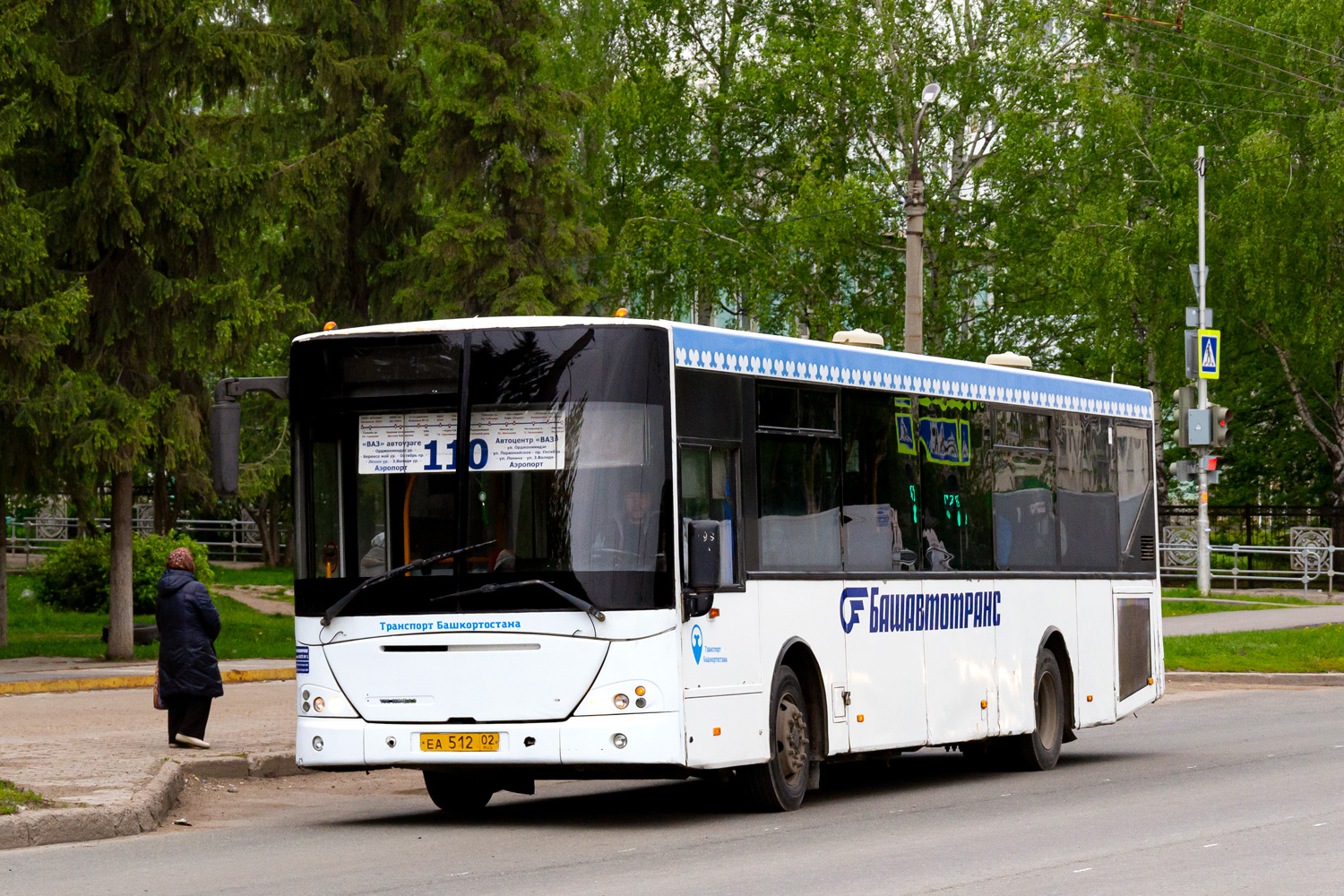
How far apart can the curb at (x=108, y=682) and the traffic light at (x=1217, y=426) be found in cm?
1970

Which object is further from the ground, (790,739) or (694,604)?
(694,604)

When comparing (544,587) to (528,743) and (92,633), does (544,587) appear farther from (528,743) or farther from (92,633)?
(92,633)

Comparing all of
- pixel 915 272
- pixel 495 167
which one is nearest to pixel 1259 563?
pixel 495 167

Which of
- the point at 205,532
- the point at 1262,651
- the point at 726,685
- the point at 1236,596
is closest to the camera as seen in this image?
the point at 726,685

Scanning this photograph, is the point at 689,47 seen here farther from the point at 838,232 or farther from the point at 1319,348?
the point at 1319,348

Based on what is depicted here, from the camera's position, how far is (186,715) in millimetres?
16547

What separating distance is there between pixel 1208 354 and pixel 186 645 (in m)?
28.9

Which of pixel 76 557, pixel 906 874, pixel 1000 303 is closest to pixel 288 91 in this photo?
pixel 76 557

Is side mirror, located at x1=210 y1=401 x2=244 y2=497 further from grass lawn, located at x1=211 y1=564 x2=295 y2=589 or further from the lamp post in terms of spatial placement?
grass lawn, located at x1=211 y1=564 x2=295 y2=589

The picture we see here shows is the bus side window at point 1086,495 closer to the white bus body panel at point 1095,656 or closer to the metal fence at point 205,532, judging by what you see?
the white bus body panel at point 1095,656

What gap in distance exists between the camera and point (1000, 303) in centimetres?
5175

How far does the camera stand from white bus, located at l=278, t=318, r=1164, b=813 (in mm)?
11711

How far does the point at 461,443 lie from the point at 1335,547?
3703 cm

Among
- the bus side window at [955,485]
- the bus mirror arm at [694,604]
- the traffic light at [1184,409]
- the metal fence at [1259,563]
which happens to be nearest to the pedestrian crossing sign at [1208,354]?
the traffic light at [1184,409]
